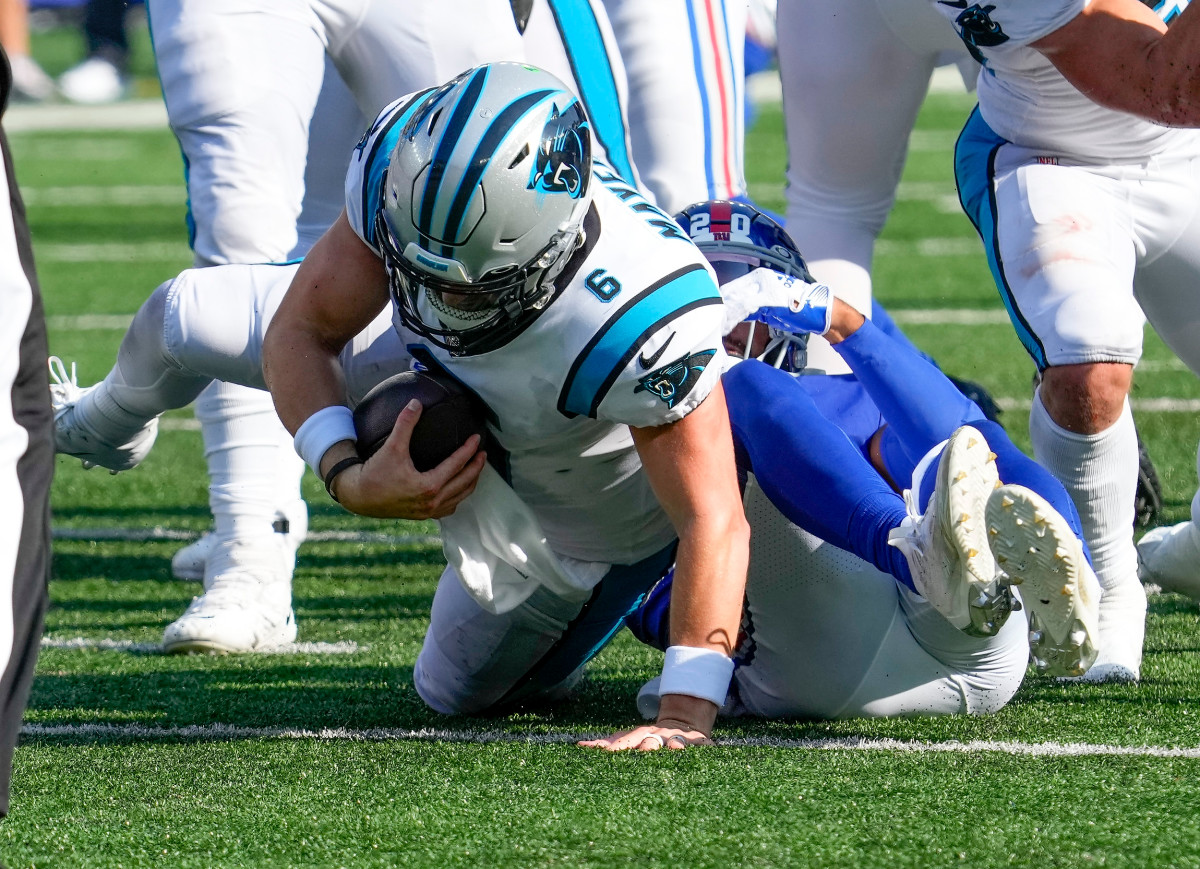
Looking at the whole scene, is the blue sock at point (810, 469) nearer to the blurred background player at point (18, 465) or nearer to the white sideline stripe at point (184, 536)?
the blurred background player at point (18, 465)

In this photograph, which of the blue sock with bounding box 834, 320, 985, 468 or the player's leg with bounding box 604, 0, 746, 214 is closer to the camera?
the blue sock with bounding box 834, 320, 985, 468

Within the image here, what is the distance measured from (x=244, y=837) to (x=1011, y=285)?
1.72 meters

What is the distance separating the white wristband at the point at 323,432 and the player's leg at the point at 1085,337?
1.23m

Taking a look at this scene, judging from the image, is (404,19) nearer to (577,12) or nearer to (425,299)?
(577,12)

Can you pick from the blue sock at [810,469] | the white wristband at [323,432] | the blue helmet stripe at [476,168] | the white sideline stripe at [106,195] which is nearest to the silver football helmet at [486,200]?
the blue helmet stripe at [476,168]

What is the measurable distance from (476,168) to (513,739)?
0.94m

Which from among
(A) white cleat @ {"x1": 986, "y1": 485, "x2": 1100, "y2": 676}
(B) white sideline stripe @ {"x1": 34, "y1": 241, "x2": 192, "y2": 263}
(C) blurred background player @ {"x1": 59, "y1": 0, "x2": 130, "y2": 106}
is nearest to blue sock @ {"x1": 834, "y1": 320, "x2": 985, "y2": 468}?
(A) white cleat @ {"x1": 986, "y1": 485, "x2": 1100, "y2": 676}

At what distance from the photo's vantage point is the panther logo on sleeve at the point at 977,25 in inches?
121

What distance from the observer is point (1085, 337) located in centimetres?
295

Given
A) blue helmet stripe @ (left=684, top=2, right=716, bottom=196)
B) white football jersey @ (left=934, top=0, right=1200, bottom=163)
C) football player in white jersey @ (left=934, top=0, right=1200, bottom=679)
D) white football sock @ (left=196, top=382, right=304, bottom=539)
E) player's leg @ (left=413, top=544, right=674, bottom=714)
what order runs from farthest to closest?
blue helmet stripe @ (left=684, top=2, right=716, bottom=196) → white football sock @ (left=196, top=382, right=304, bottom=539) → white football jersey @ (left=934, top=0, right=1200, bottom=163) → football player in white jersey @ (left=934, top=0, right=1200, bottom=679) → player's leg @ (left=413, top=544, right=674, bottom=714)

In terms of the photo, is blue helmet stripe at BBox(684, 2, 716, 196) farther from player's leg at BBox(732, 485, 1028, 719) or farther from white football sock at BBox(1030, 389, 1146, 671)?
player's leg at BBox(732, 485, 1028, 719)

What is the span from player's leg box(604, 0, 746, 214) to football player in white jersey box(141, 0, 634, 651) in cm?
27

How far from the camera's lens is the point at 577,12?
3576mm

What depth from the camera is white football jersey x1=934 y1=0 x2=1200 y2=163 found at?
3.10 meters
